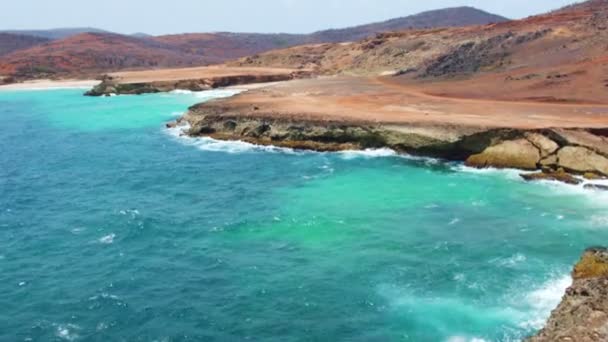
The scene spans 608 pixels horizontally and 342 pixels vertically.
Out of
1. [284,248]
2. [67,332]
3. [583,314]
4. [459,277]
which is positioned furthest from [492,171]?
[67,332]

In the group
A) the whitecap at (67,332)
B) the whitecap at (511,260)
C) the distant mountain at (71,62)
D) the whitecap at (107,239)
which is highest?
the distant mountain at (71,62)

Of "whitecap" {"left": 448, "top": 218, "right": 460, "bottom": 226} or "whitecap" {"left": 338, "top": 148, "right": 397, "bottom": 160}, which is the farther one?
"whitecap" {"left": 338, "top": 148, "right": 397, "bottom": 160}

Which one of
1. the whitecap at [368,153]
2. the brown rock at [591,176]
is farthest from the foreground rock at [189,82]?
the brown rock at [591,176]

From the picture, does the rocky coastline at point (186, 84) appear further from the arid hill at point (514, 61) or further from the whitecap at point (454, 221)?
the whitecap at point (454, 221)

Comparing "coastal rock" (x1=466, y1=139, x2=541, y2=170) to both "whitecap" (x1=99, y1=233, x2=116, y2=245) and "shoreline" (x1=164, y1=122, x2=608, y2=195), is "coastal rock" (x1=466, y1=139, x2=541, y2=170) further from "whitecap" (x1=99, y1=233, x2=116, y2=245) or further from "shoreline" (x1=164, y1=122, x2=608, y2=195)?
"whitecap" (x1=99, y1=233, x2=116, y2=245)

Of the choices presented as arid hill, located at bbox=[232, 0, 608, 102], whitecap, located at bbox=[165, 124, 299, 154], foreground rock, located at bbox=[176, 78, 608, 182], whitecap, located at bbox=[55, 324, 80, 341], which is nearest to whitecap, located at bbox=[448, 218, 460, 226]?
foreground rock, located at bbox=[176, 78, 608, 182]

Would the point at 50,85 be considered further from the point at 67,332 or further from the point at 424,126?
the point at 67,332

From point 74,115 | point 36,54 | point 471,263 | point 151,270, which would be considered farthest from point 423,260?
point 36,54
